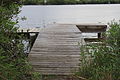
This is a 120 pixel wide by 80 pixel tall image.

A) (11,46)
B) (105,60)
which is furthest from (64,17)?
(11,46)

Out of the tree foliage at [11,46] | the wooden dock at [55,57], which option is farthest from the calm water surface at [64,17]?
the tree foliage at [11,46]

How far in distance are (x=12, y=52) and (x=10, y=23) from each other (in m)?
0.27

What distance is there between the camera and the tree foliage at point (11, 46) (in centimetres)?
240

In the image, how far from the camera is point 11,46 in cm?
266

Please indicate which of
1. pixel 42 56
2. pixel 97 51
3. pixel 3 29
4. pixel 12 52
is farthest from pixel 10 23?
pixel 42 56

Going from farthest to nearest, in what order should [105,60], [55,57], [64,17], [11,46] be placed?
[64,17]
[55,57]
[105,60]
[11,46]

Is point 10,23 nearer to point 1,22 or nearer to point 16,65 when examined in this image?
point 1,22

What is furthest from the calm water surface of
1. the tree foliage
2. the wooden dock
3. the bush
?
the tree foliage

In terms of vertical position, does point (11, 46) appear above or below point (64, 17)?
above

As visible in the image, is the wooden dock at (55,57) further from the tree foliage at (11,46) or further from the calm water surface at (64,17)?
the calm water surface at (64,17)

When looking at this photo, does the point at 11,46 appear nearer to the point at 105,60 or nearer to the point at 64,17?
the point at 105,60

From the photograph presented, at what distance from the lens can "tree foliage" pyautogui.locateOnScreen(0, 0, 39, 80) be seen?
2403 millimetres

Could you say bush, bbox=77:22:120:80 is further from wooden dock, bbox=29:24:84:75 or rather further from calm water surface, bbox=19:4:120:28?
calm water surface, bbox=19:4:120:28

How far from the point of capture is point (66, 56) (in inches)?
173
